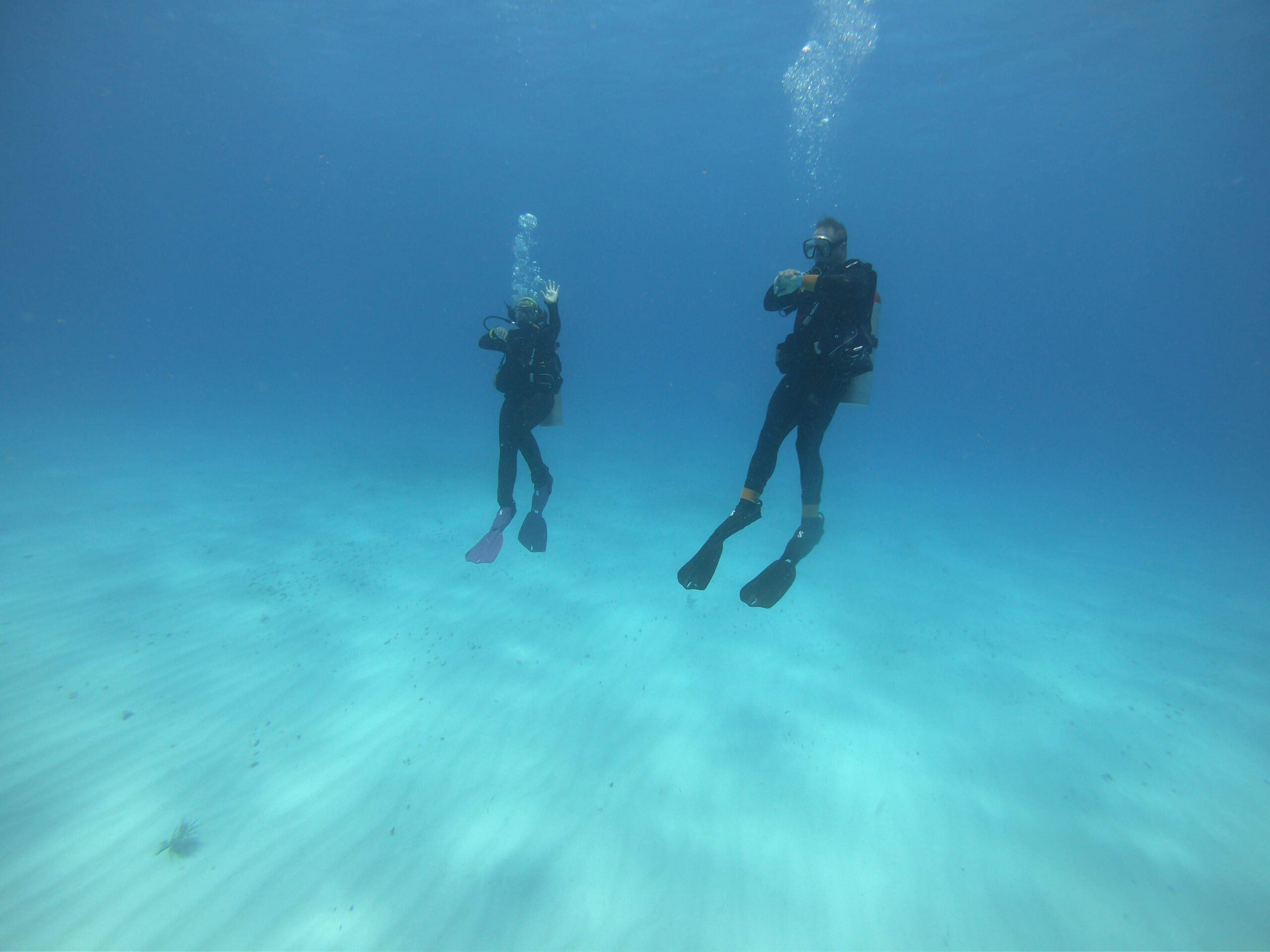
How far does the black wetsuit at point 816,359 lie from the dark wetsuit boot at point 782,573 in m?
0.25

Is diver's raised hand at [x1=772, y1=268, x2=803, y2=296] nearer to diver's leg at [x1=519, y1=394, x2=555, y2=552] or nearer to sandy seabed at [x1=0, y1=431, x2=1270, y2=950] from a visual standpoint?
diver's leg at [x1=519, y1=394, x2=555, y2=552]

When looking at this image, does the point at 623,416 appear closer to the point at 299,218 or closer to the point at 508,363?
the point at 508,363

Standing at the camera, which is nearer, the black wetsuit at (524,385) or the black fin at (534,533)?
the black wetsuit at (524,385)

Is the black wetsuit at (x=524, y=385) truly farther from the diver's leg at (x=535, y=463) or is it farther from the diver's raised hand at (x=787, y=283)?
the diver's raised hand at (x=787, y=283)

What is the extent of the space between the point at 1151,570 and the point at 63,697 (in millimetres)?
16329

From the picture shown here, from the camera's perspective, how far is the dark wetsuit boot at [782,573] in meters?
3.95

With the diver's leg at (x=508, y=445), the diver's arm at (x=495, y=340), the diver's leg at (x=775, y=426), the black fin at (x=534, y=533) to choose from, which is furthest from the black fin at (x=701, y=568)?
the diver's arm at (x=495, y=340)

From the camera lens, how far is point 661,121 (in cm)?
2877

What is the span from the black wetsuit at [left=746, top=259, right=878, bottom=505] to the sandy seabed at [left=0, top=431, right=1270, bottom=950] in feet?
8.01

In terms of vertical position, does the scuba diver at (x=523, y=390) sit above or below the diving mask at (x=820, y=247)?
below

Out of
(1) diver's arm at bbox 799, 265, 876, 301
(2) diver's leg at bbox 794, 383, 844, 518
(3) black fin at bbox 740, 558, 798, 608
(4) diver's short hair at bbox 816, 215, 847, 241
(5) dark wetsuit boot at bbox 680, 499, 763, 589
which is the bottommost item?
(3) black fin at bbox 740, 558, 798, 608

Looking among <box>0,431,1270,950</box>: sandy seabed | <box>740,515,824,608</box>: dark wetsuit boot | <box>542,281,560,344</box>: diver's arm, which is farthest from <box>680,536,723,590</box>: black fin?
<box>542,281,560,344</box>: diver's arm

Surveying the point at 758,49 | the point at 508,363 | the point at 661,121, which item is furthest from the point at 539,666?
the point at 661,121

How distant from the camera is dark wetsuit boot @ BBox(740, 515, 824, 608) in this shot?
12.9 feet
